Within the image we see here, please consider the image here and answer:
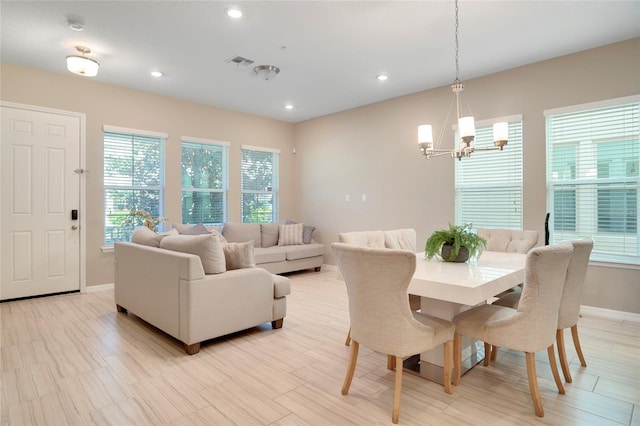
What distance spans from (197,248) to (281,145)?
14.4 feet

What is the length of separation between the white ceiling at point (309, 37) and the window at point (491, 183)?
0.83 metres

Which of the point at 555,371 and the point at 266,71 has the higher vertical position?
the point at 266,71

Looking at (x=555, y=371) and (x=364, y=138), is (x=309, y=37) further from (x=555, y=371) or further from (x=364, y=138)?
(x=555, y=371)

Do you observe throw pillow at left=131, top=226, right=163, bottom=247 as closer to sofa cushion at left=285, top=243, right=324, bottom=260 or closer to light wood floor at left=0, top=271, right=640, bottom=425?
light wood floor at left=0, top=271, right=640, bottom=425

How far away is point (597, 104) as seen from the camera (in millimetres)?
3723

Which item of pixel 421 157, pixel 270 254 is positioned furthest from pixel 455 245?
pixel 270 254

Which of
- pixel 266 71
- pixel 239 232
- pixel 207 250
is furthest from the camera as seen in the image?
pixel 239 232

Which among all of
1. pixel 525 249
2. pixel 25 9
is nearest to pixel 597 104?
pixel 525 249

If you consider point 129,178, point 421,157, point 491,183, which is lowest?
point 491,183

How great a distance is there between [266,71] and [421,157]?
2484 mm

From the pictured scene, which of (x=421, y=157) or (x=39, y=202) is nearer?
(x=39, y=202)

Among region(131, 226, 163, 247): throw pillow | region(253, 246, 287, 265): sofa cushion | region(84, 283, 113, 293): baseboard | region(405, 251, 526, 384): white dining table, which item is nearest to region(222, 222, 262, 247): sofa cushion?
region(253, 246, 287, 265): sofa cushion

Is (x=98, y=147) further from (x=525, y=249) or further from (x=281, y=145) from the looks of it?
(x=525, y=249)

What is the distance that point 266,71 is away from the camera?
13.7ft
